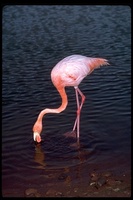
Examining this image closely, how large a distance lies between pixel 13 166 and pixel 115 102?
3.67 metres

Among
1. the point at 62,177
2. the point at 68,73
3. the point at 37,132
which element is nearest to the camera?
the point at 62,177

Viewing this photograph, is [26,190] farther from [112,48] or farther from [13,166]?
[112,48]

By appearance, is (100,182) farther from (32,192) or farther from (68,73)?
(68,73)

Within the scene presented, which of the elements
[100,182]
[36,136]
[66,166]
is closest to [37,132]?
[36,136]

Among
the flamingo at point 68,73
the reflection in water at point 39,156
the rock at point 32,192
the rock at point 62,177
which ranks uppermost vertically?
the flamingo at point 68,73

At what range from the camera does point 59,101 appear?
10109mm

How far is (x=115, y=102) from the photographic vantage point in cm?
970

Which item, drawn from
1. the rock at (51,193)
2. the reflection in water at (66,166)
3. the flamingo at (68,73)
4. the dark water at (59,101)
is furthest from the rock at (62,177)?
the flamingo at (68,73)

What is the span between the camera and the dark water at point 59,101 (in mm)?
7281

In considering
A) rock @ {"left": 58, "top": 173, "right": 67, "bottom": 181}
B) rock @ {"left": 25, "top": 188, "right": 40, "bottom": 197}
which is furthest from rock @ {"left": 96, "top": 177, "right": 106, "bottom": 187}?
rock @ {"left": 25, "top": 188, "right": 40, "bottom": 197}

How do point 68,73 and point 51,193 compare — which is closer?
point 51,193

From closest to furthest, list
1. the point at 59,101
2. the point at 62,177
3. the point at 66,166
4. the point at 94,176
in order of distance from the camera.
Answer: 1. the point at 94,176
2. the point at 62,177
3. the point at 66,166
4. the point at 59,101

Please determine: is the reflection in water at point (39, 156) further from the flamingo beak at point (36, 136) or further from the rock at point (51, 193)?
the rock at point (51, 193)

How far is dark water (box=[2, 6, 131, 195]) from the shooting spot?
7.28m
